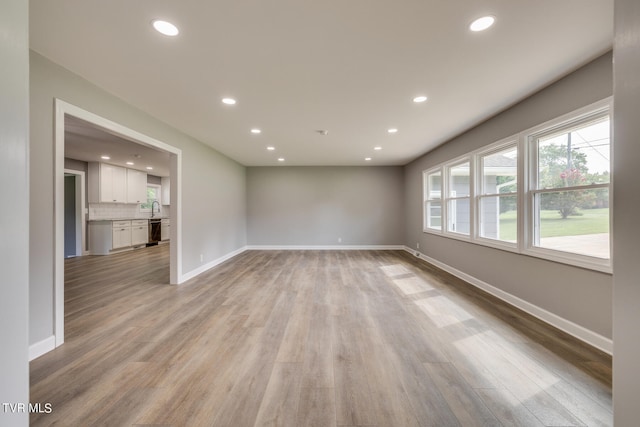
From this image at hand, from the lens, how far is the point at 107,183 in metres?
6.95

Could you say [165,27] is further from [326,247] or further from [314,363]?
[326,247]

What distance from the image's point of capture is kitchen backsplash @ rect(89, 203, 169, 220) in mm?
6825

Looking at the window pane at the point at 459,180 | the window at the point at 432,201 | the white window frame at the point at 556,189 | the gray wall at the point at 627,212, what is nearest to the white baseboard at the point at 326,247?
the window at the point at 432,201

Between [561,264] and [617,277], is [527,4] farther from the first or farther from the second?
[561,264]

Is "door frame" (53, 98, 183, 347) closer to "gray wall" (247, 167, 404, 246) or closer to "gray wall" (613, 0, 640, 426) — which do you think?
"gray wall" (613, 0, 640, 426)

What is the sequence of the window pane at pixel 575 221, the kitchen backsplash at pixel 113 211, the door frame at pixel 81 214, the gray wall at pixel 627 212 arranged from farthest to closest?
the kitchen backsplash at pixel 113 211 < the door frame at pixel 81 214 < the window pane at pixel 575 221 < the gray wall at pixel 627 212

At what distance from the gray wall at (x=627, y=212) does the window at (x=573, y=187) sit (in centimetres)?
191

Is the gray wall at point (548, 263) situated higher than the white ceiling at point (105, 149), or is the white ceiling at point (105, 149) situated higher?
the white ceiling at point (105, 149)

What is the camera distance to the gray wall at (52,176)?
205 cm

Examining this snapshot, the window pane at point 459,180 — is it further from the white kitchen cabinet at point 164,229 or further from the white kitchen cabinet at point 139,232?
the white kitchen cabinet at point 164,229

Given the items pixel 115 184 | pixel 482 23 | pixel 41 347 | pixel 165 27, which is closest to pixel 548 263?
pixel 482 23

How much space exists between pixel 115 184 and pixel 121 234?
1.48 metres

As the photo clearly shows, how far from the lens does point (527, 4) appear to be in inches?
62.1

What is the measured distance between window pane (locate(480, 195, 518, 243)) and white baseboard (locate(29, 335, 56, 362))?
16.4 feet
